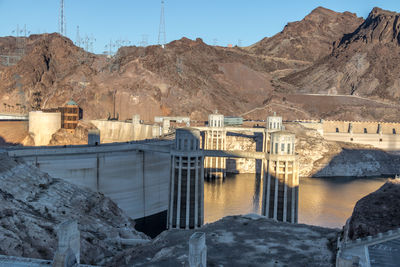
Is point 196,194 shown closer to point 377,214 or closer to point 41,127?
point 377,214

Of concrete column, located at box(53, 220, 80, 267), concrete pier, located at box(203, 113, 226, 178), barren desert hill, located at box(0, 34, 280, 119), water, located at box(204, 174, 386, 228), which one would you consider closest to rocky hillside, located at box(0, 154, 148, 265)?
concrete column, located at box(53, 220, 80, 267)

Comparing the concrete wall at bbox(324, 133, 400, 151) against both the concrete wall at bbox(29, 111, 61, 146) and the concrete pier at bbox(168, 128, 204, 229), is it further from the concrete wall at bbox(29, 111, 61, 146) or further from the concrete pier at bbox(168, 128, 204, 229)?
the concrete pier at bbox(168, 128, 204, 229)

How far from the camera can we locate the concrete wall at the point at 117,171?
2258 inches

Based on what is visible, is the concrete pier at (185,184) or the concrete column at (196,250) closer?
the concrete column at (196,250)

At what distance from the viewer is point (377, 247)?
2508cm

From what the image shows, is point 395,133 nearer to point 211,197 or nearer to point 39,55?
point 211,197

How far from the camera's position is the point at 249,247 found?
33.4 meters

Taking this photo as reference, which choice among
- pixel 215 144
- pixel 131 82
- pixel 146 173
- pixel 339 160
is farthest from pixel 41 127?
pixel 339 160

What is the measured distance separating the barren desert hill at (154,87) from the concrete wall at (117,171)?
75.3 m

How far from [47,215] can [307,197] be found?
57.1 metres

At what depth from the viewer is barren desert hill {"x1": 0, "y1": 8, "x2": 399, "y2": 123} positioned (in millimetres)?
144500

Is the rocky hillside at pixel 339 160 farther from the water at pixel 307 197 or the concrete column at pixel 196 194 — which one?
the concrete column at pixel 196 194

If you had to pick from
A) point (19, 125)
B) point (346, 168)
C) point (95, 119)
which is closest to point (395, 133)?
point (346, 168)

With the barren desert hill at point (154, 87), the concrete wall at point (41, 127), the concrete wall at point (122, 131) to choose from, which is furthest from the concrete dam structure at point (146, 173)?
the barren desert hill at point (154, 87)
